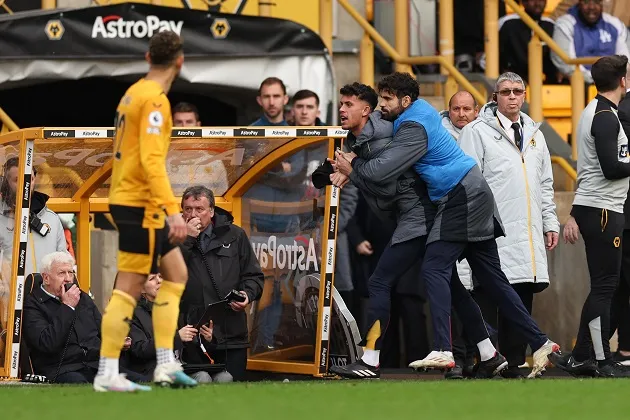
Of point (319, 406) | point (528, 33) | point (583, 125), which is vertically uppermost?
point (528, 33)

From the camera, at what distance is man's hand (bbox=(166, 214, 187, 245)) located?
892 cm

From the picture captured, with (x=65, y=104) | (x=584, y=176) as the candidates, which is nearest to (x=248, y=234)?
(x=584, y=176)

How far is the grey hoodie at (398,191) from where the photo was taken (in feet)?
35.2

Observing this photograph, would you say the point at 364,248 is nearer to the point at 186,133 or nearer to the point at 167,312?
the point at 186,133

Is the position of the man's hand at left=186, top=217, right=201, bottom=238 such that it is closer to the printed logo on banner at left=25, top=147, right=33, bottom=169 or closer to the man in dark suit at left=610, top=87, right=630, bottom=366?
the printed logo on banner at left=25, top=147, right=33, bottom=169

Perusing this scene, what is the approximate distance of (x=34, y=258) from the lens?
11.8 m

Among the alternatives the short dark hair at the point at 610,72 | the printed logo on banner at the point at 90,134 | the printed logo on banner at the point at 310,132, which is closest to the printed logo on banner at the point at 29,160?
the printed logo on banner at the point at 90,134

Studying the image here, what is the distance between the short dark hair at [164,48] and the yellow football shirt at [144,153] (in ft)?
0.46

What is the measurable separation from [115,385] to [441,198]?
2.83m

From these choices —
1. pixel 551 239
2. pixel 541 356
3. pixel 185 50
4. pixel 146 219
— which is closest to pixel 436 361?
pixel 541 356

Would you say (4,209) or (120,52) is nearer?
(4,209)

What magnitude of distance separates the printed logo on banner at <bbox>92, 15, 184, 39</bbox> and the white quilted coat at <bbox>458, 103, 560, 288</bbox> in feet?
10.1

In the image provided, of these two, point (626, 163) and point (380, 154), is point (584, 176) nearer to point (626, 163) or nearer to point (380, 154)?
point (626, 163)

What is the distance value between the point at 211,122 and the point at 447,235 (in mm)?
5677
